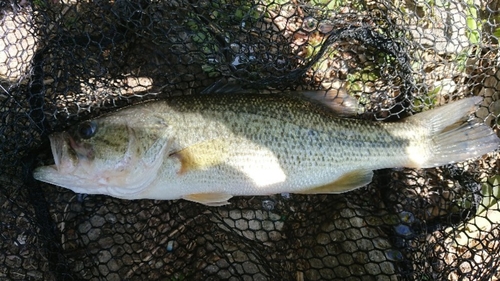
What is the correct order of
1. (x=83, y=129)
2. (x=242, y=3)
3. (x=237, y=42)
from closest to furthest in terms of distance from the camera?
(x=83, y=129), (x=237, y=42), (x=242, y=3)

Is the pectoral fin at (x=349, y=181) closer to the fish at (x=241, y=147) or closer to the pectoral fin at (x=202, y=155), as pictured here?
the fish at (x=241, y=147)

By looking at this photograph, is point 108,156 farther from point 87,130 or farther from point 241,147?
point 241,147

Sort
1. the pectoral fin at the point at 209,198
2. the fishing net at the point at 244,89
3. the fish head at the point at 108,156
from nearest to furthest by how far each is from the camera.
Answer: the fish head at the point at 108,156, the pectoral fin at the point at 209,198, the fishing net at the point at 244,89

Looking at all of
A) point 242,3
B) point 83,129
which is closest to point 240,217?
point 83,129

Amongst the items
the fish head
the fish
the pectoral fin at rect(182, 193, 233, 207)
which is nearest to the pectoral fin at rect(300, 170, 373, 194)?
the fish

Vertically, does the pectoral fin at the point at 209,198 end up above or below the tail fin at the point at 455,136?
below

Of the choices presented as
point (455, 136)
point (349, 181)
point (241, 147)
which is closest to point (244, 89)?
point (241, 147)

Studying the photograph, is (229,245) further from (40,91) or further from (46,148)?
(40,91)

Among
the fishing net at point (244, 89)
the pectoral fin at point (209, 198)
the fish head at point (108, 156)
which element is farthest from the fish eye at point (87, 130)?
the pectoral fin at point (209, 198)
